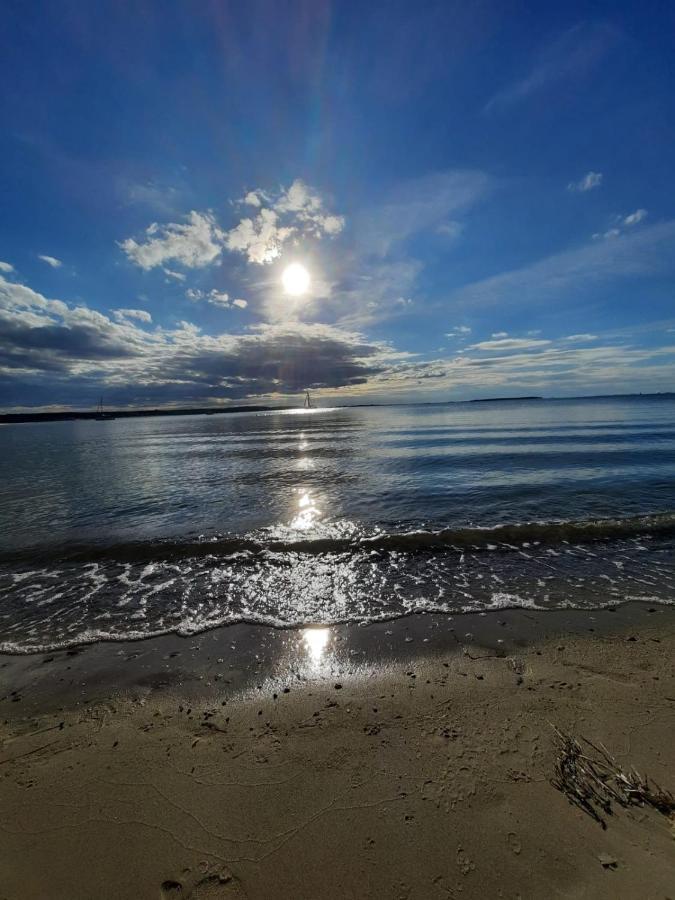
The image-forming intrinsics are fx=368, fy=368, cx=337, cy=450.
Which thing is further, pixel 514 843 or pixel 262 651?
pixel 262 651


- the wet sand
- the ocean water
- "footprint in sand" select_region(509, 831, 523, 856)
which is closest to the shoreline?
the wet sand

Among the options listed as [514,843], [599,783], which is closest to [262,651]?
[514,843]

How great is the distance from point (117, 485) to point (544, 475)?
24440mm

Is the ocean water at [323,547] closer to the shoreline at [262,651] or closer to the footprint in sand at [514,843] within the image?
the shoreline at [262,651]

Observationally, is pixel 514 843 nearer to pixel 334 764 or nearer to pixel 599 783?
pixel 599 783

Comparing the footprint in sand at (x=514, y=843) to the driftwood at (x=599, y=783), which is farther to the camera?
the driftwood at (x=599, y=783)

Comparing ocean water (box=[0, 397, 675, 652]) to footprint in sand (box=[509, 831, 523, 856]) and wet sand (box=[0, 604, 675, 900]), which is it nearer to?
wet sand (box=[0, 604, 675, 900])

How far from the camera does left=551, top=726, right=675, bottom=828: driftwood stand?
334 cm

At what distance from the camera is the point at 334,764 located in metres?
4.00

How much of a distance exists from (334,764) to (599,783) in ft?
8.60

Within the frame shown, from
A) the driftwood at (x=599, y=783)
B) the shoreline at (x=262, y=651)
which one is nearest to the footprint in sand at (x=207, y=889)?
the shoreline at (x=262, y=651)

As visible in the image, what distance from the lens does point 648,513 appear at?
1320 cm

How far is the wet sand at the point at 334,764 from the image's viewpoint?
2965mm

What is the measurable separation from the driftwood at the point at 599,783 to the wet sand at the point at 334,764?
101mm
